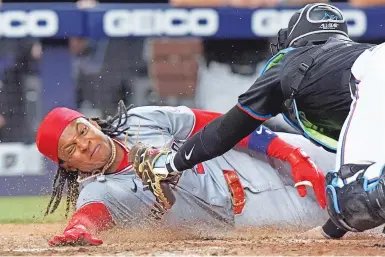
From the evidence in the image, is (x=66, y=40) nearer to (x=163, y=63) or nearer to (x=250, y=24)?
(x=163, y=63)

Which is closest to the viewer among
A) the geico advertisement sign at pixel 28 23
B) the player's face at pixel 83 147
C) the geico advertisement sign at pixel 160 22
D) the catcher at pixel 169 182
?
the catcher at pixel 169 182

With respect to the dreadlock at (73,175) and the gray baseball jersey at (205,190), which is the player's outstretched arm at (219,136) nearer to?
the gray baseball jersey at (205,190)

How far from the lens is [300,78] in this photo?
4.14 meters

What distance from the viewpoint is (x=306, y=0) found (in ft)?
33.8

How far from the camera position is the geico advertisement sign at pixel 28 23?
9.90 metres

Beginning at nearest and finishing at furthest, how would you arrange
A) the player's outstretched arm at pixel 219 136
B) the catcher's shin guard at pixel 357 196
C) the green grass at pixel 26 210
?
1. the catcher's shin guard at pixel 357 196
2. the player's outstretched arm at pixel 219 136
3. the green grass at pixel 26 210

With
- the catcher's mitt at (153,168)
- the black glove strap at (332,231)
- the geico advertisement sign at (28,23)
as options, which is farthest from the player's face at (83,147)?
the geico advertisement sign at (28,23)

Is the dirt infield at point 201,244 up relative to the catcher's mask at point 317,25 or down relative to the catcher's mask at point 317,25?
down

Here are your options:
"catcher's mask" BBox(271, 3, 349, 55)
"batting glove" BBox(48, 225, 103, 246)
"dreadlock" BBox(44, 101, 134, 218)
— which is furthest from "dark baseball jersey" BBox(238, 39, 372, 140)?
"dreadlock" BBox(44, 101, 134, 218)

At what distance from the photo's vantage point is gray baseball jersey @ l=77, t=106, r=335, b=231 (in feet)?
18.2

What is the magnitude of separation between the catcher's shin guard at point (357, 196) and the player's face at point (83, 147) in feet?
7.03

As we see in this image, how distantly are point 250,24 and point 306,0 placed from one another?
0.76 meters

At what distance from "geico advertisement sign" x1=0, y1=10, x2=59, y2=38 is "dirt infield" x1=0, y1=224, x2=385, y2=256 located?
164 inches

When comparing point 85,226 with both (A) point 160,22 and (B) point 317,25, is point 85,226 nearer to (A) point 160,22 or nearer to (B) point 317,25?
(B) point 317,25
